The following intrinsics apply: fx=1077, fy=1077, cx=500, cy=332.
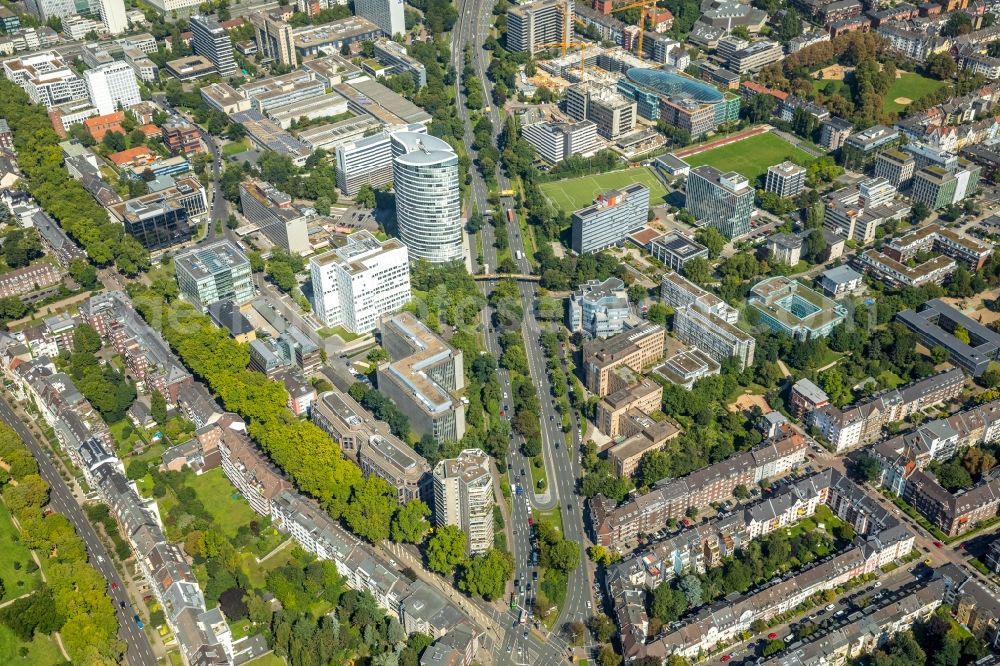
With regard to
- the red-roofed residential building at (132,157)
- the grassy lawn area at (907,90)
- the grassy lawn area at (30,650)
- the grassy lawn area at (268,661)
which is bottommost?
the grassy lawn area at (30,650)

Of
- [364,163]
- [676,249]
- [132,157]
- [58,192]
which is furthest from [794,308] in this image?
[58,192]

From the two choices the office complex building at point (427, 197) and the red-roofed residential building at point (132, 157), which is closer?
the office complex building at point (427, 197)

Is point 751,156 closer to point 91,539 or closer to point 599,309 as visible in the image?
point 599,309

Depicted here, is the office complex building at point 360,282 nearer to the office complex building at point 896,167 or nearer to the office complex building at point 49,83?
the office complex building at point 49,83

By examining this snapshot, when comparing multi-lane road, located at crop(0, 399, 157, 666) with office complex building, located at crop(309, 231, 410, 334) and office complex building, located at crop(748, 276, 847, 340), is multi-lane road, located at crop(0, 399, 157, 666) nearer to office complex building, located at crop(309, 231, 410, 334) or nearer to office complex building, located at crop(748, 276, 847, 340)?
office complex building, located at crop(309, 231, 410, 334)

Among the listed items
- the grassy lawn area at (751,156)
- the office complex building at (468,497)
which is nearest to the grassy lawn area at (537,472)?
the office complex building at (468,497)

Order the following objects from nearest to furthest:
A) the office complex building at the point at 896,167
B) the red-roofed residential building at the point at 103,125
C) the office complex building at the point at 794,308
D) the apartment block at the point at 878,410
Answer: the apartment block at the point at 878,410 → the office complex building at the point at 794,308 → the office complex building at the point at 896,167 → the red-roofed residential building at the point at 103,125
